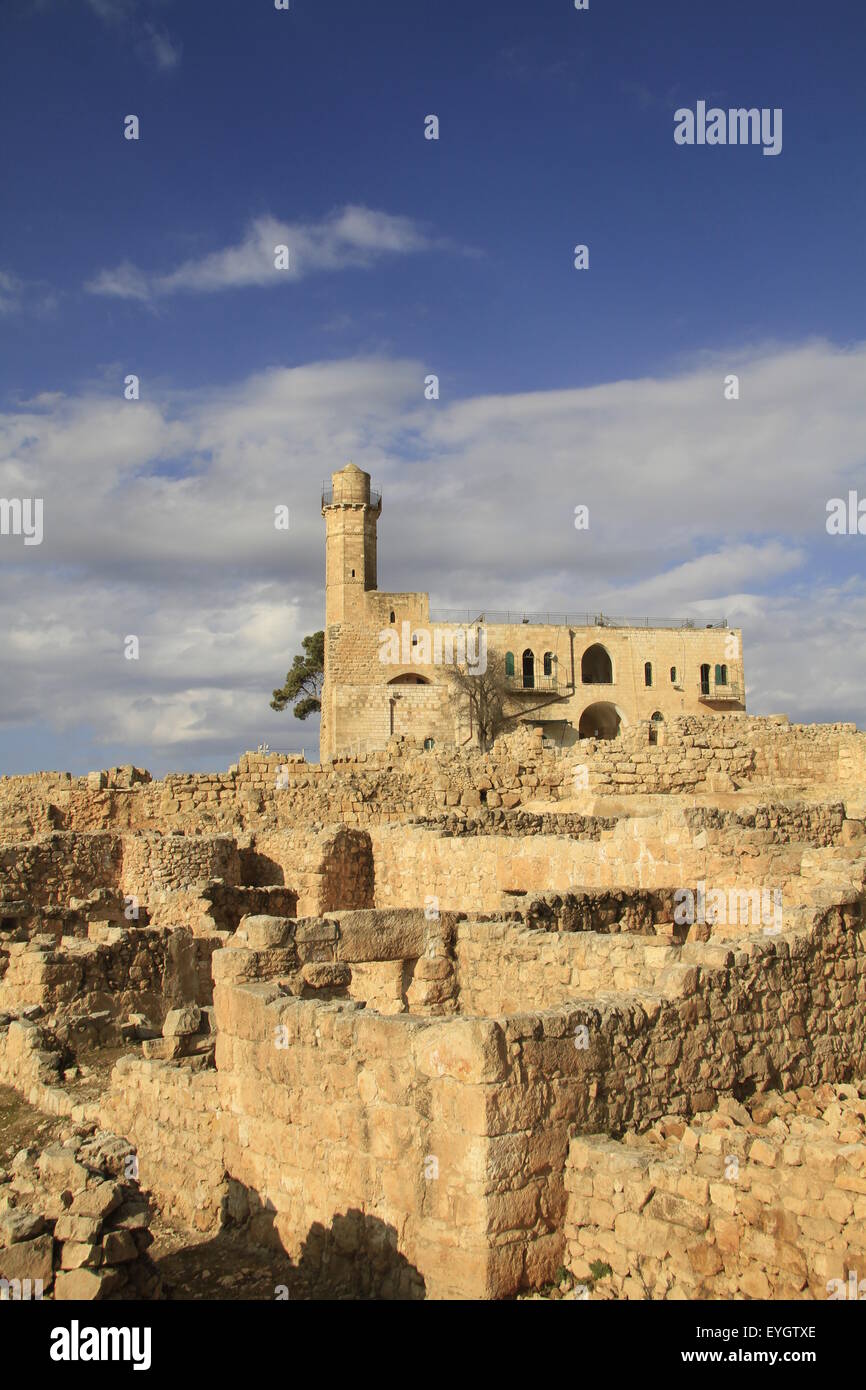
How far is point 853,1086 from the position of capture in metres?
6.34

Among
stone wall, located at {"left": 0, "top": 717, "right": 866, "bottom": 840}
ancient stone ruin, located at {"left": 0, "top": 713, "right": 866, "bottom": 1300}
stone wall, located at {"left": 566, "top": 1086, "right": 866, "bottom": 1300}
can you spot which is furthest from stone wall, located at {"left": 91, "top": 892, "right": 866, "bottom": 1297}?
stone wall, located at {"left": 0, "top": 717, "right": 866, "bottom": 840}

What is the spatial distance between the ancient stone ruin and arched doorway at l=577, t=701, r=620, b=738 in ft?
133

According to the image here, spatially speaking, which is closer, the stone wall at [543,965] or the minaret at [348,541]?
the stone wall at [543,965]

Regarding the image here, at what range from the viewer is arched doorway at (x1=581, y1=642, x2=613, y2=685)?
53094mm

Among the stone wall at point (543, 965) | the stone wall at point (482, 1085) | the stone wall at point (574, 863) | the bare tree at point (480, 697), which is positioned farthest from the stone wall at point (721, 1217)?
the bare tree at point (480, 697)

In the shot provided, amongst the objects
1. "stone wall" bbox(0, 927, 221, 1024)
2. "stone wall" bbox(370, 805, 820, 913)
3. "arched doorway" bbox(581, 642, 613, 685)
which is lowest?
"stone wall" bbox(0, 927, 221, 1024)

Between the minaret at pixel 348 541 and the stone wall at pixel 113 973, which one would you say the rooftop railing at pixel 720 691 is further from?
the stone wall at pixel 113 973

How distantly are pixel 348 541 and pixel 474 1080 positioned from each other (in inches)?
1898

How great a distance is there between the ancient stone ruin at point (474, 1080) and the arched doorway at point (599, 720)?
4063 centimetres

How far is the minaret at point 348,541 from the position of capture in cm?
5122

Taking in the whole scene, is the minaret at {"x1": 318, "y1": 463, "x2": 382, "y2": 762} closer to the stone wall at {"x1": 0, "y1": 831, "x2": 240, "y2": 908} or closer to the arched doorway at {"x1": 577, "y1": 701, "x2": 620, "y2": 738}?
the arched doorway at {"x1": 577, "y1": 701, "x2": 620, "y2": 738}
